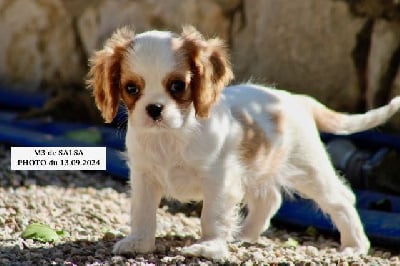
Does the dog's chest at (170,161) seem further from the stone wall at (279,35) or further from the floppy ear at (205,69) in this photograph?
the stone wall at (279,35)

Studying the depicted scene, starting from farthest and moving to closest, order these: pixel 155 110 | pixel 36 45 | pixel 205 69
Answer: pixel 36 45, pixel 205 69, pixel 155 110

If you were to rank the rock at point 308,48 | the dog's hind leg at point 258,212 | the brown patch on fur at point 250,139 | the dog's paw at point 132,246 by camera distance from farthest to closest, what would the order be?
the rock at point 308,48
the dog's hind leg at point 258,212
the brown patch on fur at point 250,139
the dog's paw at point 132,246

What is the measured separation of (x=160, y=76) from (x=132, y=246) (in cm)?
82

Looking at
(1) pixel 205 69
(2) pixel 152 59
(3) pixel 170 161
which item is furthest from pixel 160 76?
(3) pixel 170 161

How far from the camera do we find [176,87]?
4285 mm

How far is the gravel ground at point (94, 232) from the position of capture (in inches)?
173

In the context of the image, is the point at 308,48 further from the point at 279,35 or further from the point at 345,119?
the point at 345,119

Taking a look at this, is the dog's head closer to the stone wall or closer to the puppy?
the puppy

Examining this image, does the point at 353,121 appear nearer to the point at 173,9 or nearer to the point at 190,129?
the point at 190,129

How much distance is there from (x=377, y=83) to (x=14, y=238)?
3066 mm

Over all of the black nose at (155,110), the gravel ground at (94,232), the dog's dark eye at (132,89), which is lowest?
the gravel ground at (94,232)

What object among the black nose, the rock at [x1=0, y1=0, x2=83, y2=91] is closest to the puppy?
the black nose

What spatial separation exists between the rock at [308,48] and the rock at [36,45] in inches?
75.6

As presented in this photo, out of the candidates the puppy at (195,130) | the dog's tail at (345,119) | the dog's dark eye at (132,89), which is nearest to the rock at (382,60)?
the dog's tail at (345,119)
